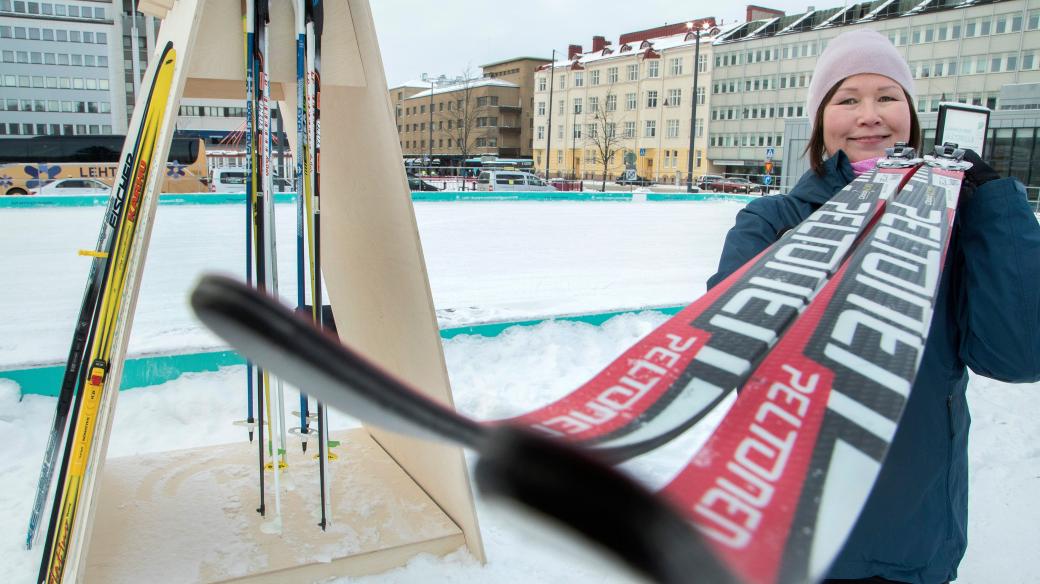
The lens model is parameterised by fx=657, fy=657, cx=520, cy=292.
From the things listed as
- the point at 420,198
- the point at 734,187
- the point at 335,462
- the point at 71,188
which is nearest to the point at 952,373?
the point at 335,462

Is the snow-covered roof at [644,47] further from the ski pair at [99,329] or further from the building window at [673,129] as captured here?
the ski pair at [99,329]

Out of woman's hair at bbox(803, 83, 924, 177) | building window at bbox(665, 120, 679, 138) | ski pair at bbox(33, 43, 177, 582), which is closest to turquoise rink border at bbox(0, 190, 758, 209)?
ski pair at bbox(33, 43, 177, 582)

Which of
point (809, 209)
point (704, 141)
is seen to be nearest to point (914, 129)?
point (809, 209)

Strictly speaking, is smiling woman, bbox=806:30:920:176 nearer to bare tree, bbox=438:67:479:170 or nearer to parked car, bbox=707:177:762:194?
parked car, bbox=707:177:762:194

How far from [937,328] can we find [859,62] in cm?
59

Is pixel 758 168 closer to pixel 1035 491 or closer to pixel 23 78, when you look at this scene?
pixel 1035 491

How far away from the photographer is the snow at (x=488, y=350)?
2553 mm

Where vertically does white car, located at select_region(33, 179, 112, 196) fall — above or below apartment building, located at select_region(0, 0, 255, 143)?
below

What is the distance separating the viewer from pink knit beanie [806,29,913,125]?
139cm

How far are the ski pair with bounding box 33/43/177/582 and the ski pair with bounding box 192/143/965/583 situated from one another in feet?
6.24

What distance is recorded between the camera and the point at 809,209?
4.58ft

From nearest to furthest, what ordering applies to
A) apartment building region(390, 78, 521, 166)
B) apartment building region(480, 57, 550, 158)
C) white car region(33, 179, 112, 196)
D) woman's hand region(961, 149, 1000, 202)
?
woman's hand region(961, 149, 1000, 202)
white car region(33, 179, 112, 196)
apartment building region(390, 78, 521, 166)
apartment building region(480, 57, 550, 158)

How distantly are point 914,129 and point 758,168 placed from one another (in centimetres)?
5383

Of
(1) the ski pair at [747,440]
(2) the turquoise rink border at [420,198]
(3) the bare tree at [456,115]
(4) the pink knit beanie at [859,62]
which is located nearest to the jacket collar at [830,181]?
(4) the pink knit beanie at [859,62]
